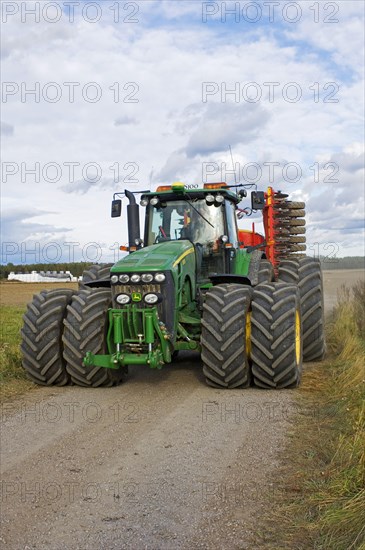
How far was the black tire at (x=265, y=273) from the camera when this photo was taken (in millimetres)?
10070

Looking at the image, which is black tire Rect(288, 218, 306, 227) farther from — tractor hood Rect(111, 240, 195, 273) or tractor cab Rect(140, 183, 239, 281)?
tractor hood Rect(111, 240, 195, 273)

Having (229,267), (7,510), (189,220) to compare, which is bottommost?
→ (7,510)

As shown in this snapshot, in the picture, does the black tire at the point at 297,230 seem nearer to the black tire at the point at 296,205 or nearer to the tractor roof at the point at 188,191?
the black tire at the point at 296,205

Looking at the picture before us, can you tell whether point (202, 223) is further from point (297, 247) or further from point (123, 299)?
point (297, 247)

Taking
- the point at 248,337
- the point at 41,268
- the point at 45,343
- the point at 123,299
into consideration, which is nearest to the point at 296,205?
the point at 248,337

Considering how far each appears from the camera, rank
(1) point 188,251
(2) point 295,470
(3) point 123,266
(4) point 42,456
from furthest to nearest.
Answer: (1) point 188,251 → (3) point 123,266 → (4) point 42,456 → (2) point 295,470

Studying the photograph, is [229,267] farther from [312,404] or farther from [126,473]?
[126,473]

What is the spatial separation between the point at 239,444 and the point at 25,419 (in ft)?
8.03

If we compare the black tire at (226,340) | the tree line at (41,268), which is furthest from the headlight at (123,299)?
the tree line at (41,268)

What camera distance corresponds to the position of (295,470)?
4.91m

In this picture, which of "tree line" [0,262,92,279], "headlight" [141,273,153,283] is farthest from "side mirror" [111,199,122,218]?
"tree line" [0,262,92,279]

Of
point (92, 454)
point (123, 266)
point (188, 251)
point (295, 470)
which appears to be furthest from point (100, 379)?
point (295, 470)

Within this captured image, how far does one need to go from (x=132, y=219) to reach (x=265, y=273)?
93.1 inches

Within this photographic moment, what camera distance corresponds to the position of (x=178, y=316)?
8148 millimetres
